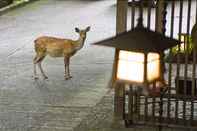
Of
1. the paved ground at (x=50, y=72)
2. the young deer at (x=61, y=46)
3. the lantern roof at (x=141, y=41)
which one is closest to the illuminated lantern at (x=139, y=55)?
the lantern roof at (x=141, y=41)

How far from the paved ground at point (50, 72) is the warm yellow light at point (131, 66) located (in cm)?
325

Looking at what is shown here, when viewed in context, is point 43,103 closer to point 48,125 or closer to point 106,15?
point 48,125

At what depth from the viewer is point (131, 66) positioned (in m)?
4.28

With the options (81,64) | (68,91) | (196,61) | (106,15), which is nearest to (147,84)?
(196,61)

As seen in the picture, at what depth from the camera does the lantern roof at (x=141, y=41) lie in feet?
13.8

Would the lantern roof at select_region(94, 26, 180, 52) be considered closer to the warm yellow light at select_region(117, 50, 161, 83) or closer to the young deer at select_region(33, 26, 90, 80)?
the warm yellow light at select_region(117, 50, 161, 83)

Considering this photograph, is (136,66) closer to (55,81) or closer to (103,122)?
(103,122)

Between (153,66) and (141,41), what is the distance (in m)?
0.19

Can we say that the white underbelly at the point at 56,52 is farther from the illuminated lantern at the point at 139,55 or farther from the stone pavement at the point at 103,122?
the illuminated lantern at the point at 139,55

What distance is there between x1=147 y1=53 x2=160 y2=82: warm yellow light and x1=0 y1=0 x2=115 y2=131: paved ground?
3.31m

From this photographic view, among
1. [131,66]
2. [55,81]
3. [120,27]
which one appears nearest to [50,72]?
[55,81]

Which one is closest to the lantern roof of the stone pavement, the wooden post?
the wooden post

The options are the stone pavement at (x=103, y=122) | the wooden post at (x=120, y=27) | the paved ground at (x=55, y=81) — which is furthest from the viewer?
the paved ground at (x=55, y=81)

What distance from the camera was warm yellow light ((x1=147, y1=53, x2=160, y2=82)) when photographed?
4.23m
